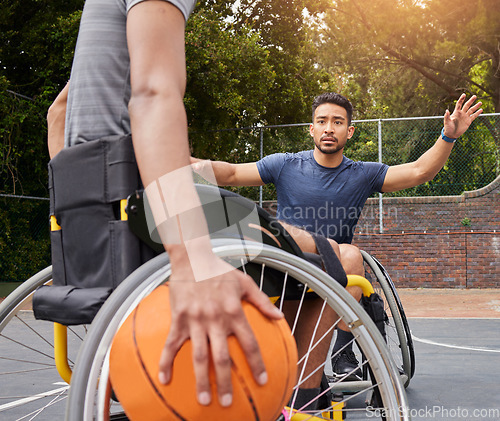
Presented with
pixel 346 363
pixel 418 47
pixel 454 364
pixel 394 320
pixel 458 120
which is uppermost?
pixel 418 47

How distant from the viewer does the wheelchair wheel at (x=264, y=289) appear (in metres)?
1.43

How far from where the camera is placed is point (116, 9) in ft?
5.40

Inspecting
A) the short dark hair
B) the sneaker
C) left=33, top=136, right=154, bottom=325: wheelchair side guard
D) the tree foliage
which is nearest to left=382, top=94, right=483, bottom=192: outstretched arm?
the short dark hair

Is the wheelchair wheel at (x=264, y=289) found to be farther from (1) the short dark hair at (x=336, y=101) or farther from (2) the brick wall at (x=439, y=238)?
(2) the brick wall at (x=439, y=238)

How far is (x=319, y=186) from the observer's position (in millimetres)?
3750

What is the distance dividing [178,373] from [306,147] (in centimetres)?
1153

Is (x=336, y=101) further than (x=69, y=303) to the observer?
Yes

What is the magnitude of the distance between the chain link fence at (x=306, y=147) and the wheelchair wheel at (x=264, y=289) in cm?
980

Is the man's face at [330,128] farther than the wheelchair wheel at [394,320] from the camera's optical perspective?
Yes

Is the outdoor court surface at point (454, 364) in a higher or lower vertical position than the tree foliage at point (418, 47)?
lower

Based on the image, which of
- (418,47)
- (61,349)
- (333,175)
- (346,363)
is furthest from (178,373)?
(418,47)

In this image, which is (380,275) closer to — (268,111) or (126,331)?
(126,331)

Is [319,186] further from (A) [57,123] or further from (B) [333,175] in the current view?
(A) [57,123]

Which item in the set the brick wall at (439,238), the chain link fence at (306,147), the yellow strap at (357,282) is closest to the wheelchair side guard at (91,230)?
the yellow strap at (357,282)
